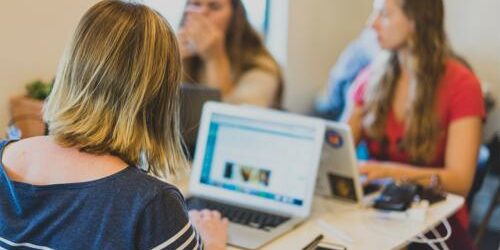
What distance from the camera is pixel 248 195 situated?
1.63 meters

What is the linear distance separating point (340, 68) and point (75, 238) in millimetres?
2442

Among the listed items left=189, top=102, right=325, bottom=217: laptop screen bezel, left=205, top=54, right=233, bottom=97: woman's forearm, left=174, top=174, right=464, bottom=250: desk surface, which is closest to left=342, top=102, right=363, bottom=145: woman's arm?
left=205, top=54, right=233, bottom=97: woman's forearm

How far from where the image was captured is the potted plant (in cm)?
182

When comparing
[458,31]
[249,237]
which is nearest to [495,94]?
[458,31]

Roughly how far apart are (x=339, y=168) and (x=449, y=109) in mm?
644

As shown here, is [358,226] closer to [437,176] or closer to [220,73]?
[437,176]

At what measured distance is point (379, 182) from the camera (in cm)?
189

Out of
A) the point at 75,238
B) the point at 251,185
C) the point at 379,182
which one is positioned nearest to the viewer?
the point at 75,238

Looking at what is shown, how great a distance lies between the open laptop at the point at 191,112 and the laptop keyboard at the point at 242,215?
9.6 inches

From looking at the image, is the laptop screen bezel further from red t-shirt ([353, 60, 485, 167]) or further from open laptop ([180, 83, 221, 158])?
red t-shirt ([353, 60, 485, 167])

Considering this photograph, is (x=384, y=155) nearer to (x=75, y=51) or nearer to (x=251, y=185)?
(x=251, y=185)

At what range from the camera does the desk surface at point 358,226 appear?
144 cm

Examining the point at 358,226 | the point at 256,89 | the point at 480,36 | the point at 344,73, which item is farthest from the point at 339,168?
the point at 480,36

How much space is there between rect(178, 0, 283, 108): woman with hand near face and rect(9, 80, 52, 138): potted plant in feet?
2.11
